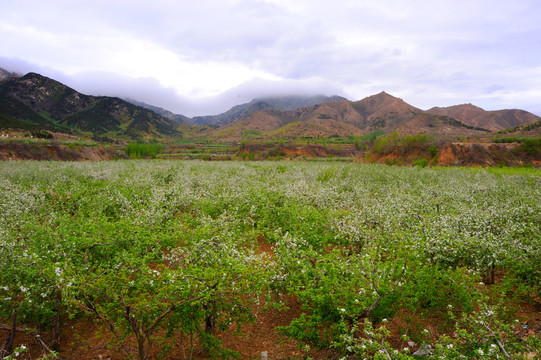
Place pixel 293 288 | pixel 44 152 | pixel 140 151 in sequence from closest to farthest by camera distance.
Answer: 1. pixel 293 288
2. pixel 44 152
3. pixel 140 151

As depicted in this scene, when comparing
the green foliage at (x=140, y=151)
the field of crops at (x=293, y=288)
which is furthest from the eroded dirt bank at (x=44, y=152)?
the field of crops at (x=293, y=288)

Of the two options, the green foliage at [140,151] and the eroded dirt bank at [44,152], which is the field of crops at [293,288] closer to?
the eroded dirt bank at [44,152]

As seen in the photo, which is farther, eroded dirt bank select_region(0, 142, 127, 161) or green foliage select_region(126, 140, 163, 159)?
green foliage select_region(126, 140, 163, 159)

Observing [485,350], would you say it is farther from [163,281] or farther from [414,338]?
[163,281]

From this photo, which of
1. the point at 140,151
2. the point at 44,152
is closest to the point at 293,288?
the point at 44,152

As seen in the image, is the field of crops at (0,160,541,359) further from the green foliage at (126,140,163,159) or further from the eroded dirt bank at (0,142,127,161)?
the green foliage at (126,140,163,159)

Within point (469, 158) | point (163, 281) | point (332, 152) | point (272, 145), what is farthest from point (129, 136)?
point (163, 281)

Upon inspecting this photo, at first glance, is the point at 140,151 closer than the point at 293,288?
No

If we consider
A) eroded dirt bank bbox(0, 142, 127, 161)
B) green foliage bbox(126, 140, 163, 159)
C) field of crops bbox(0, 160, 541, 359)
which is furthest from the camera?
green foliage bbox(126, 140, 163, 159)

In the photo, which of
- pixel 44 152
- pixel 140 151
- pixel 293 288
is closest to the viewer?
pixel 293 288

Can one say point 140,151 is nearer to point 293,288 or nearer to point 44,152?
point 44,152

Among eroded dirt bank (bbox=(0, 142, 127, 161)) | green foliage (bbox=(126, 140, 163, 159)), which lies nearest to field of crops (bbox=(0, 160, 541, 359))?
eroded dirt bank (bbox=(0, 142, 127, 161))

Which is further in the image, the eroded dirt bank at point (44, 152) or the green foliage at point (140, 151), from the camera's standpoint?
the green foliage at point (140, 151)

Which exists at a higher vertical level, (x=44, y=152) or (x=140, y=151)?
(x=140, y=151)
